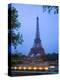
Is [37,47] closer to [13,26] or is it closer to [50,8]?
[13,26]

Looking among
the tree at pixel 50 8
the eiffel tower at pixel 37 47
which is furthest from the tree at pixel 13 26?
the tree at pixel 50 8

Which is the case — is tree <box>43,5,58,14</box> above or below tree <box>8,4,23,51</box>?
above

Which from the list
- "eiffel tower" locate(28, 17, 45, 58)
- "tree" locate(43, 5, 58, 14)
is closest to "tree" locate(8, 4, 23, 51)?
"eiffel tower" locate(28, 17, 45, 58)

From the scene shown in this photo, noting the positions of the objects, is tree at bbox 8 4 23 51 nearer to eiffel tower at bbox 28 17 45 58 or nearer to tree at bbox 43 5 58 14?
eiffel tower at bbox 28 17 45 58

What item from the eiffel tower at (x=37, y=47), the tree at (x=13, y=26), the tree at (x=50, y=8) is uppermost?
the tree at (x=50, y=8)

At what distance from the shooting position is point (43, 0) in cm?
268

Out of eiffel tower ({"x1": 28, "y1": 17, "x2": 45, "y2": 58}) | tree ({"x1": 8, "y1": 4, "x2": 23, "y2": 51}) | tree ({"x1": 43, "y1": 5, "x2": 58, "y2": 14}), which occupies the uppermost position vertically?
tree ({"x1": 43, "y1": 5, "x2": 58, "y2": 14})

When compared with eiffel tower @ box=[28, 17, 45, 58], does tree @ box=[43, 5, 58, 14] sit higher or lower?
higher

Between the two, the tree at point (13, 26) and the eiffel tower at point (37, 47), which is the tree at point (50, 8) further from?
the tree at point (13, 26)

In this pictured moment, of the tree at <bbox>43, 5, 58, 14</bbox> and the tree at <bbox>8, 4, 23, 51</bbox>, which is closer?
the tree at <bbox>8, 4, 23, 51</bbox>

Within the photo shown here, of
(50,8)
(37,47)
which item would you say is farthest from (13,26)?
(50,8)

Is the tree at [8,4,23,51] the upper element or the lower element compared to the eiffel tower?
upper
